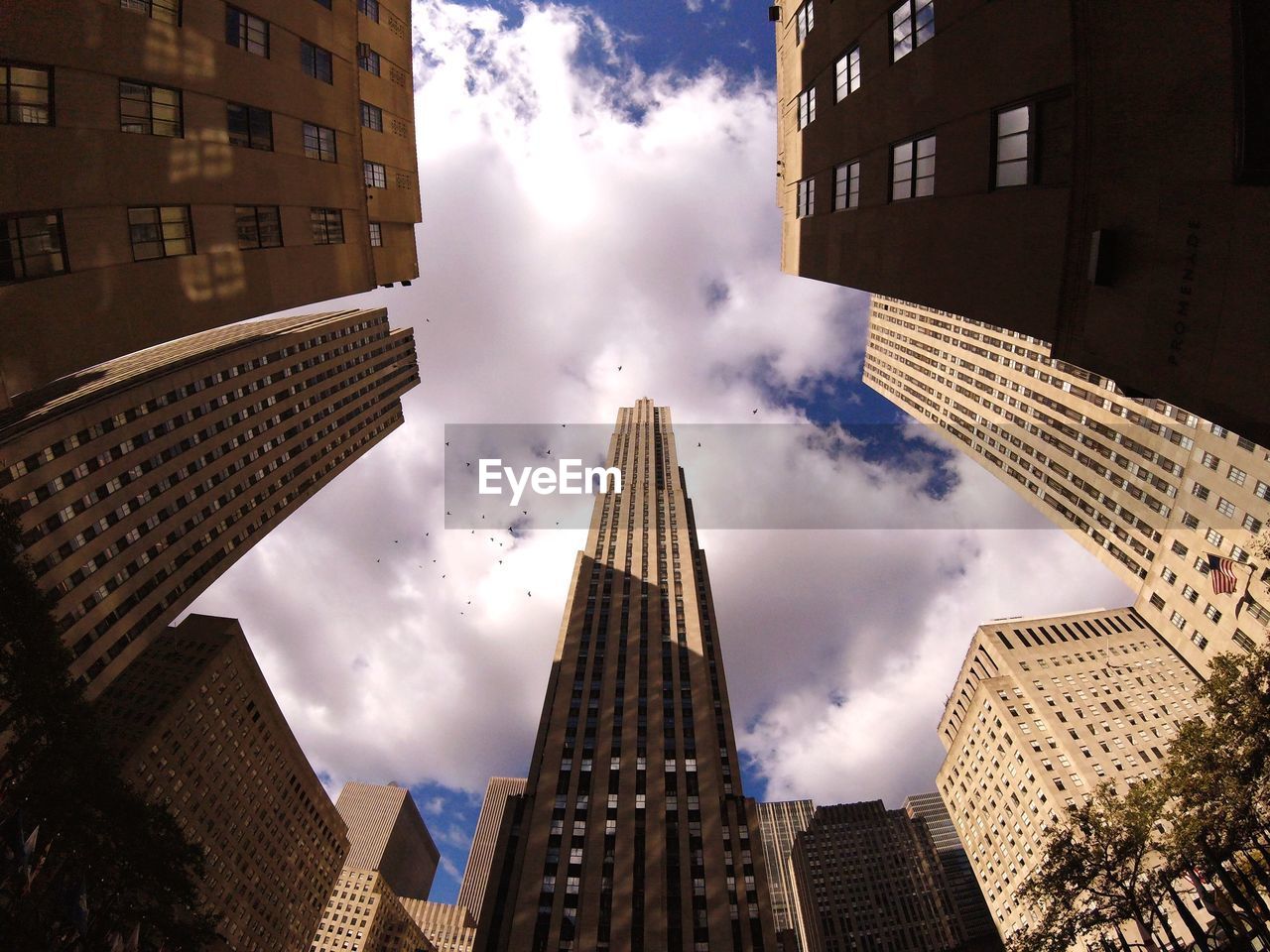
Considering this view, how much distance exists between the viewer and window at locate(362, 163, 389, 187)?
91.7 ft

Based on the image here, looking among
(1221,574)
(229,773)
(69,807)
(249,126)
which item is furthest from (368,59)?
(229,773)

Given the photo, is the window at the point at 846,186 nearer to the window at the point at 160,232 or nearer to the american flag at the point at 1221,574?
the window at the point at 160,232

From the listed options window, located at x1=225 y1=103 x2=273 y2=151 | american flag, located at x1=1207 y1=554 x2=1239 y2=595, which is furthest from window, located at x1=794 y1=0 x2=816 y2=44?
american flag, located at x1=1207 y1=554 x2=1239 y2=595

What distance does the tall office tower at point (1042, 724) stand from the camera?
286ft

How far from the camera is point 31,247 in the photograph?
14445 mm

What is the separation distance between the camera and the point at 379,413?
133 meters

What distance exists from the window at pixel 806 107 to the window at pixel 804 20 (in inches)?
98.6

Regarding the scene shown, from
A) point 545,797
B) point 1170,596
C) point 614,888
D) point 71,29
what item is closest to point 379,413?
point 545,797

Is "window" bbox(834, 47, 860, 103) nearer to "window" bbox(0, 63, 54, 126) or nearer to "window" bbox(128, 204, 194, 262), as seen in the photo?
"window" bbox(128, 204, 194, 262)

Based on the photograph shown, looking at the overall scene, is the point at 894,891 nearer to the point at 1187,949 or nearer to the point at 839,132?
the point at 1187,949

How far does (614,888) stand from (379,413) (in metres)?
107

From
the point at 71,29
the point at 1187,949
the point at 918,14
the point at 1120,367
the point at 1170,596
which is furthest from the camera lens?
the point at 1170,596

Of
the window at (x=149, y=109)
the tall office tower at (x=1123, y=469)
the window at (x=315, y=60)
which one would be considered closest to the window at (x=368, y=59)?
the window at (x=315, y=60)

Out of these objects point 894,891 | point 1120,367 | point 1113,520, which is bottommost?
point 894,891
